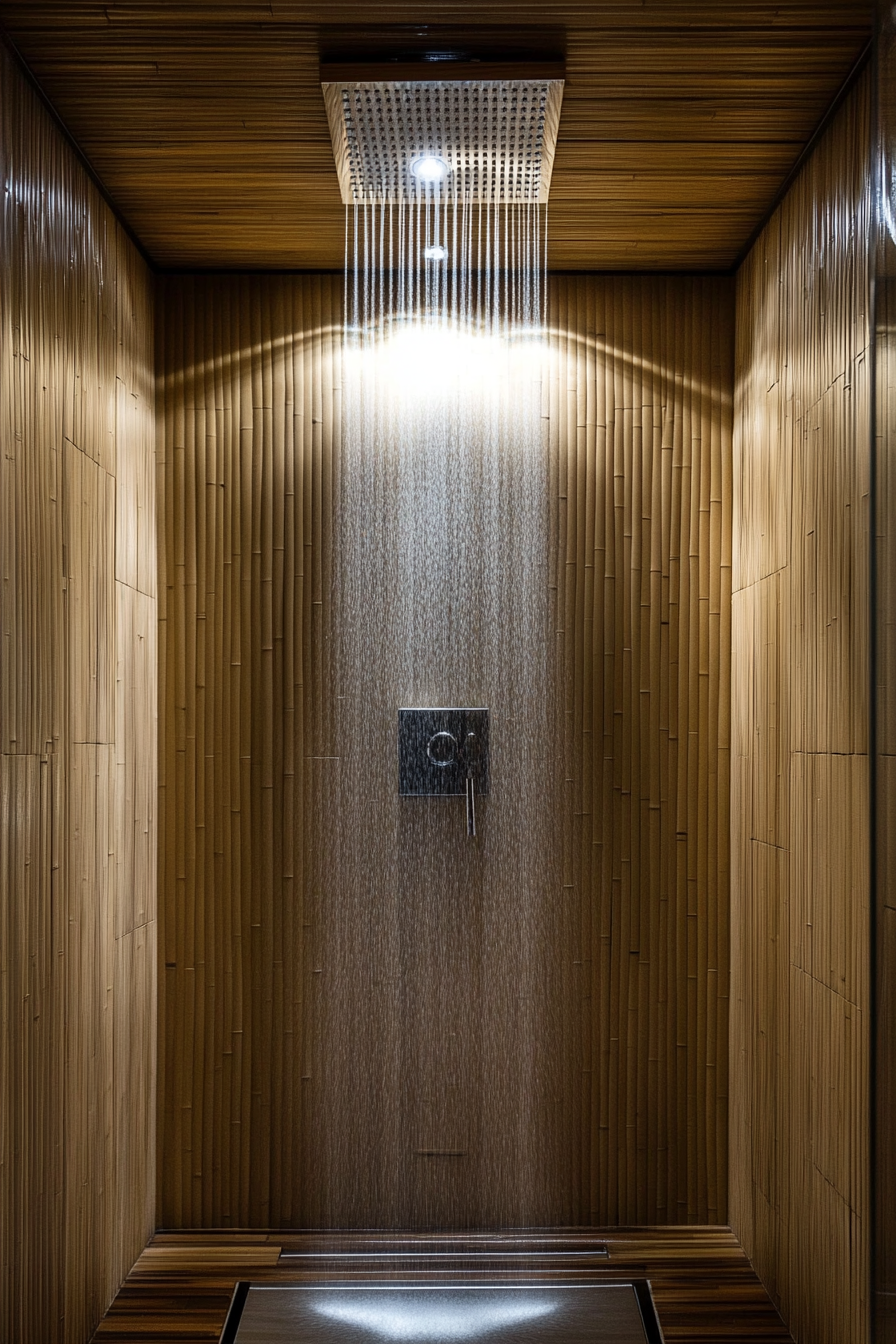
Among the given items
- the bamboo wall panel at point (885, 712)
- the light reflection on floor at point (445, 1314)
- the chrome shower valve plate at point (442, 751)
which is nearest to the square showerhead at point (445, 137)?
the bamboo wall panel at point (885, 712)

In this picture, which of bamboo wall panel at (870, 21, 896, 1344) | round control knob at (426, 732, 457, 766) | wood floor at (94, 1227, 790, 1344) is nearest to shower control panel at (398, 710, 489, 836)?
round control knob at (426, 732, 457, 766)

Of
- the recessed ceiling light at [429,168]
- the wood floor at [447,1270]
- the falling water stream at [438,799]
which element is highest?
the recessed ceiling light at [429,168]

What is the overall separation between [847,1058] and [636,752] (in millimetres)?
1206

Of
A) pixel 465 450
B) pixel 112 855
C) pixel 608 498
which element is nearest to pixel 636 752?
→ pixel 608 498

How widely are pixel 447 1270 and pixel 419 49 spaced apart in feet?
9.74

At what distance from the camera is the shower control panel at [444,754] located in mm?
3508

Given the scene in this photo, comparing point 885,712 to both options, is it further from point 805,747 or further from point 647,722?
point 647,722

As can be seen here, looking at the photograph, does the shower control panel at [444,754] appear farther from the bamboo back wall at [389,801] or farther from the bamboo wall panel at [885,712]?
the bamboo wall panel at [885,712]

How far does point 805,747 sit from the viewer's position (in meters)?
2.86

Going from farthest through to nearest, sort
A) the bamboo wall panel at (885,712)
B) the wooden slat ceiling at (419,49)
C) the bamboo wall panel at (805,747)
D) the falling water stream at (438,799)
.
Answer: the falling water stream at (438,799), the bamboo wall panel at (805,747), the wooden slat ceiling at (419,49), the bamboo wall panel at (885,712)

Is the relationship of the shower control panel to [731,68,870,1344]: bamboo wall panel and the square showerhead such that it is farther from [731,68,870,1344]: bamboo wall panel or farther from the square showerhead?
the square showerhead

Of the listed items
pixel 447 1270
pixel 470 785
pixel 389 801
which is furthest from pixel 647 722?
pixel 447 1270

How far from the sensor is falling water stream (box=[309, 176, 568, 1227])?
3490 mm

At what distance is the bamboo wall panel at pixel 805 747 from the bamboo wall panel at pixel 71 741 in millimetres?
1683
